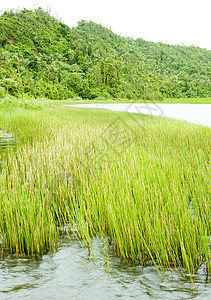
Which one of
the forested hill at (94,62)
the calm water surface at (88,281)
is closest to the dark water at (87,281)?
the calm water surface at (88,281)

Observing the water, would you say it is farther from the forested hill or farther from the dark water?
the forested hill

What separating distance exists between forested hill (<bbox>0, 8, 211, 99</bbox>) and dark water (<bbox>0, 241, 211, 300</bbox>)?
117 feet

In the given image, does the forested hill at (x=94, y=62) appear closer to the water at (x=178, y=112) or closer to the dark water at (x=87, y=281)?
the water at (x=178, y=112)

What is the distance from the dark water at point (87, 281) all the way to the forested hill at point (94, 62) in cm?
3569

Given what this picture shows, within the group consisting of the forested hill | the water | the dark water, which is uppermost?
the forested hill

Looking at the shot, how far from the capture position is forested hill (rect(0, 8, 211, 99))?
52.9 meters

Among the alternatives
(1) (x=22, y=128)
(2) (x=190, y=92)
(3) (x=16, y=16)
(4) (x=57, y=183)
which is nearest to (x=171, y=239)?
(4) (x=57, y=183)

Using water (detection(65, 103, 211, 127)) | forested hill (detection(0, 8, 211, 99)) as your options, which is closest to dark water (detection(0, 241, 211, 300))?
water (detection(65, 103, 211, 127))

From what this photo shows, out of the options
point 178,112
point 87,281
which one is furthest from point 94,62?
point 87,281

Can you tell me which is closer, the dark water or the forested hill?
the dark water

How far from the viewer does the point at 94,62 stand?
68.3 meters

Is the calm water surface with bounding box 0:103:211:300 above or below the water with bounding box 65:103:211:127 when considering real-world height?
below

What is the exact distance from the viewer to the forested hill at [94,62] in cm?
5288

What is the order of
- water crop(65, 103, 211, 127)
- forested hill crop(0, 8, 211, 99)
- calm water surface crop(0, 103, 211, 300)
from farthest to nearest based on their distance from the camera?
forested hill crop(0, 8, 211, 99) → water crop(65, 103, 211, 127) → calm water surface crop(0, 103, 211, 300)
